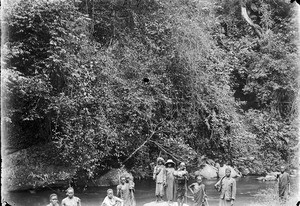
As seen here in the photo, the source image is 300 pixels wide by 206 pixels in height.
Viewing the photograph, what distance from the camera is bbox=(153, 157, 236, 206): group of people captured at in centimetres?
1046

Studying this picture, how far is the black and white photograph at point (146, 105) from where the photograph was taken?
12.1 metres

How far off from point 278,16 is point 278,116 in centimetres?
585

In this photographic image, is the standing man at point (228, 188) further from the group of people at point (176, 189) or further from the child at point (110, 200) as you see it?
the child at point (110, 200)

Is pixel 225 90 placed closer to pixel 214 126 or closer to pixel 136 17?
pixel 214 126

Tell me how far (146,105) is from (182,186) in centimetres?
465

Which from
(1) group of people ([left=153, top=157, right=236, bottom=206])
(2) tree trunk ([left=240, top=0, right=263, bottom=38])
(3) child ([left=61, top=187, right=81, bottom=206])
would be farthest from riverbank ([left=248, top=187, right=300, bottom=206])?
(2) tree trunk ([left=240, top=0, right=263, bottom=38])

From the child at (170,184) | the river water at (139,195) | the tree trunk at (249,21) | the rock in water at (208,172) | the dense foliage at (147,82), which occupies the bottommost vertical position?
the river water at (139,195)

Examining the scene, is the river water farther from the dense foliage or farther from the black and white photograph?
the dense foliage

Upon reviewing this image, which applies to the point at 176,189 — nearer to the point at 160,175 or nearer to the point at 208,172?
the point at 160,175

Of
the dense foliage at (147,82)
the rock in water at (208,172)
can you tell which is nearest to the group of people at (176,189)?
the dense foliage at (147,82)

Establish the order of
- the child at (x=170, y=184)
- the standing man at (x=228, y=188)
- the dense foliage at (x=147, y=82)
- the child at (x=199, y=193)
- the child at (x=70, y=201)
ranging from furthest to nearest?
the dense foliage at (x=147, y=82)
the child at (x=170, y=184)
the child at (x=199, y=193)
the standing man at (x=228, y=188)
the child at (x=70, y=201)

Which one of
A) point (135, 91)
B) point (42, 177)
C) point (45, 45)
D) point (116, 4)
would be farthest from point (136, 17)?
point (42, 177)

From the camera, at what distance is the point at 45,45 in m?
12.8

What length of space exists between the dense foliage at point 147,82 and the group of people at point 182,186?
2613 mm
